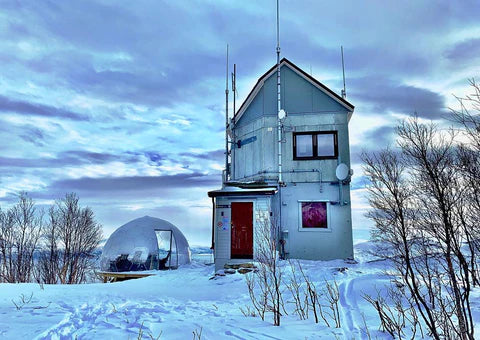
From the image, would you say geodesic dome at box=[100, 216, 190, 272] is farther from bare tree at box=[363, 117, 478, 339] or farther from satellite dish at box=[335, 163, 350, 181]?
bare tree at box=[363, 117, 478, 339]

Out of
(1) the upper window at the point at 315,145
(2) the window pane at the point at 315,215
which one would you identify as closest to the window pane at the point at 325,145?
(1) the upper window at the point at 315,145

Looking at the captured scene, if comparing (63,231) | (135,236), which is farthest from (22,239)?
(135,236)

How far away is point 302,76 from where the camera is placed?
1817 cm

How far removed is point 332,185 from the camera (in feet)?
55.4

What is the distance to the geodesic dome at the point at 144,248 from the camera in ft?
67.1

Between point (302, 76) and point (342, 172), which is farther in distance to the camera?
point (302, 76)

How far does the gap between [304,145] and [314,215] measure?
12.7 feet

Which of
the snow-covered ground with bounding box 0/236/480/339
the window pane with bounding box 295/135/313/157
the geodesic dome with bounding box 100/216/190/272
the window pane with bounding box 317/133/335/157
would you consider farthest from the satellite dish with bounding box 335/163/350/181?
the geodesic dome with bounding box 100/216/190/272

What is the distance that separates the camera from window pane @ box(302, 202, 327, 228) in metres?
16.7

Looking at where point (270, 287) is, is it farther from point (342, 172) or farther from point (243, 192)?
point (342, 172)

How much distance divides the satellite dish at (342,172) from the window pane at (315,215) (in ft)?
5.31

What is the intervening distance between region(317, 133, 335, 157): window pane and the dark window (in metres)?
2.74

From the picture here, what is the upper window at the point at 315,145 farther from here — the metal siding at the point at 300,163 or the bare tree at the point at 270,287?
the bare tree at the point at 270,287

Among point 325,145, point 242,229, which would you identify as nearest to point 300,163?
point 325,145
